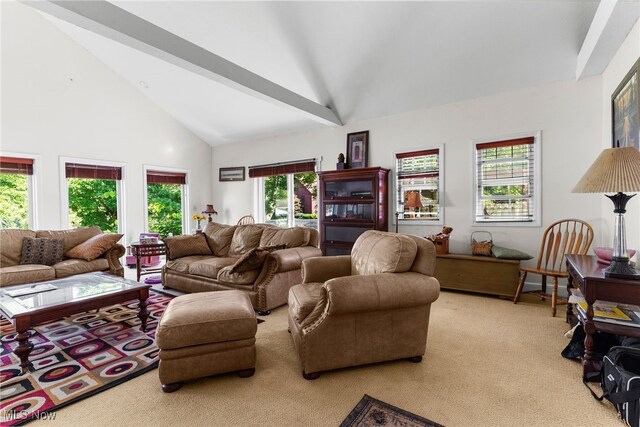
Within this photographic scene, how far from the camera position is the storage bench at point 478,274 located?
355cm

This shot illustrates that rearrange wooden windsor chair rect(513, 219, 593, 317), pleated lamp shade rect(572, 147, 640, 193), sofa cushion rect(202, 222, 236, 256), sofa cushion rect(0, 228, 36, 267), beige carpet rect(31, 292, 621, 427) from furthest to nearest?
1. sofa cushion rect(202, 222, 236, 256)
2. sofa cushion rect(0, 228, 36, 267)
3. wooden windsor chair rect(513, 219, 593, 317)
4. pleated lamp shade rect(572, 147, 640, 193)
5. beige carpet rect(31, 292, 621, 427)

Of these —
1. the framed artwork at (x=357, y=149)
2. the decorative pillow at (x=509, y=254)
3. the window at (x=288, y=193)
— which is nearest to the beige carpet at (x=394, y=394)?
the decorative pillow at (x=509, y=254)

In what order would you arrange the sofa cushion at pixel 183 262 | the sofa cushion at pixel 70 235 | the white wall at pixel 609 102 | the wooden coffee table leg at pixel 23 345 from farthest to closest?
the sofa cushion at pixel 70 235
the sofa cushion at pixel 183 262
the white wall at pixel 609 102
the wooden coffee table leg at pixel 23 345

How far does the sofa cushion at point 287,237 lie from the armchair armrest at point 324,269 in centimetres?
92

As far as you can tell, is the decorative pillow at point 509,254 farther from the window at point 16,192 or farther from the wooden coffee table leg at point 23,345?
the window at point 16,192

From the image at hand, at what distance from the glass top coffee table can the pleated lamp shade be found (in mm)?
3377

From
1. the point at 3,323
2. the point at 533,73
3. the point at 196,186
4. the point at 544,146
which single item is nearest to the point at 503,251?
the point at 544,146

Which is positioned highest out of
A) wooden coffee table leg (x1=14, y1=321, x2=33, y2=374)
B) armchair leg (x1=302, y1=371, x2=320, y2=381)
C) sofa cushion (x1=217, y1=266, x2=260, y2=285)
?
sofa cushion (x1=217, y1=266, x2=260, y2=285)

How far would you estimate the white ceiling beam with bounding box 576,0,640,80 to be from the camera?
7.47 ft

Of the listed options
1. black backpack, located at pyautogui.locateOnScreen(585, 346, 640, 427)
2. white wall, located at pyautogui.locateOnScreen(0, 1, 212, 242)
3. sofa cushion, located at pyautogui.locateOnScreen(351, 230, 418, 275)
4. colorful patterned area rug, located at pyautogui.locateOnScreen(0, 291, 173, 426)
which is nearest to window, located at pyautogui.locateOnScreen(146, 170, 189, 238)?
white wall, located at pyautogui.locateOnScreen(0, 1, 212, 242)

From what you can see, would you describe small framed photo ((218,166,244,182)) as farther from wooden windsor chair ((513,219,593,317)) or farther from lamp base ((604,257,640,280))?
lamp base ((604,257,640,280))

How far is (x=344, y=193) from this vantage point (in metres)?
4.91

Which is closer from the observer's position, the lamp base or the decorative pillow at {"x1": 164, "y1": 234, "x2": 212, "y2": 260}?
the lamp base

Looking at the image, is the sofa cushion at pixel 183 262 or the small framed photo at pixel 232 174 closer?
the sofa cushion at pixel 183 262
